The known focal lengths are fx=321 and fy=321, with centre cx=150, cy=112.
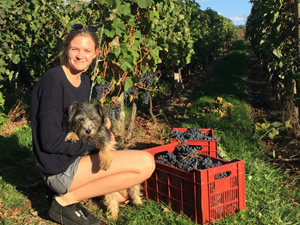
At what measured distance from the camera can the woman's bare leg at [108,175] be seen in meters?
3.06

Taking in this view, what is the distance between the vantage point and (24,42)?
24.4 ft

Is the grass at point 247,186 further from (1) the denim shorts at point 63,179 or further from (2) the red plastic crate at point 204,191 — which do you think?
(1) the denim shorts at point 63,179

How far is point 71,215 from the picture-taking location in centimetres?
311

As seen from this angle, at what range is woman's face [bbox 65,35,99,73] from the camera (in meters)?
3.05

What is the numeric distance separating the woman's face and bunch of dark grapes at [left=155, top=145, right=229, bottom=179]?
140cm

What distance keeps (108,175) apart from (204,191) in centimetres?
93

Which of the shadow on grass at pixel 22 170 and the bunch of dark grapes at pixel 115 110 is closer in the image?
the shadow on grass at pixel 22 170

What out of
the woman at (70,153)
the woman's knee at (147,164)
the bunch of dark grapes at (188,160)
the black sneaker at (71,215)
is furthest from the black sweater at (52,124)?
the bunch of dark grapes at (188,160)

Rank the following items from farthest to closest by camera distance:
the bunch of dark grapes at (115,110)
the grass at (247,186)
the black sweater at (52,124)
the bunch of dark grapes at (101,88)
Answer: the bunch of dark grapes at (115,110) → the bunch of dark grapes at (101,88) → the grass at (247,186) → the black sweater at (52,124)

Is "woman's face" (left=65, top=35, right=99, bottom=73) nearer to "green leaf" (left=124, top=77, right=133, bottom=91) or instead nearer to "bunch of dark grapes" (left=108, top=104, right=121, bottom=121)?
"green leaf" (left=124, top=77, right=133, bottom=91)

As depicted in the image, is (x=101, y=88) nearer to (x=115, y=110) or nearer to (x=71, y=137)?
(x=115, y=110)

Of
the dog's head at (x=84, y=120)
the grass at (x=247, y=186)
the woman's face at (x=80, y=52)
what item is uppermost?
the woman's face at (x=80, y=52)

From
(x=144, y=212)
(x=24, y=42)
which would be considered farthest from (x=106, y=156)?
(x=24, y=42)

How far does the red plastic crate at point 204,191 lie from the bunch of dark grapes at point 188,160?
16 cm
